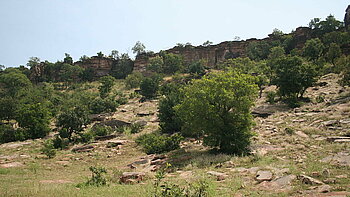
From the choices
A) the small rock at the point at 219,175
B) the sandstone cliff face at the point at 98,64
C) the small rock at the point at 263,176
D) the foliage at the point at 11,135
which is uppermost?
the sandstone cliff face at the point at 98,64

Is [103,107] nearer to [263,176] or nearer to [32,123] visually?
[32,123]

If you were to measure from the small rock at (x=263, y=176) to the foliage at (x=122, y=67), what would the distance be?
68.6 meters

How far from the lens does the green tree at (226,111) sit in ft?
40.8

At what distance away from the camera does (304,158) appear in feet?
30.8

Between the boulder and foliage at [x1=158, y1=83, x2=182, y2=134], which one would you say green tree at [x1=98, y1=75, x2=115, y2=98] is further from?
the boulder

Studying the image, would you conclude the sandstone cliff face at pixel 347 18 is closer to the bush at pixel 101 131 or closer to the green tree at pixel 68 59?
the bush at pixel 101 131

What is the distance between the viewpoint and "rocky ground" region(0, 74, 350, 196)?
249 inches

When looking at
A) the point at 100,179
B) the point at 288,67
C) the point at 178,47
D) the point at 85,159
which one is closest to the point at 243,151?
the point at 100,179

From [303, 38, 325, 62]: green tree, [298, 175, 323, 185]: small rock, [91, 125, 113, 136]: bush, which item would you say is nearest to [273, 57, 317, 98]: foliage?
[298, 175, 323, 185]: small rock

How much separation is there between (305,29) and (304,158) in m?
68.7

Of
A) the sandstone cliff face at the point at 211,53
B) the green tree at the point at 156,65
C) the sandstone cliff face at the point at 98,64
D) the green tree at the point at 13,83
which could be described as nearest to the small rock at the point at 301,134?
the green tree at the point at 156,65

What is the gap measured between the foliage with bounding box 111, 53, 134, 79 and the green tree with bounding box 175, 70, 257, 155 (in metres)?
63.0

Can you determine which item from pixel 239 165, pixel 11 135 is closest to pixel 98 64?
pixel 11 135

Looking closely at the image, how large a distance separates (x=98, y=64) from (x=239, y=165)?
75.2 m
